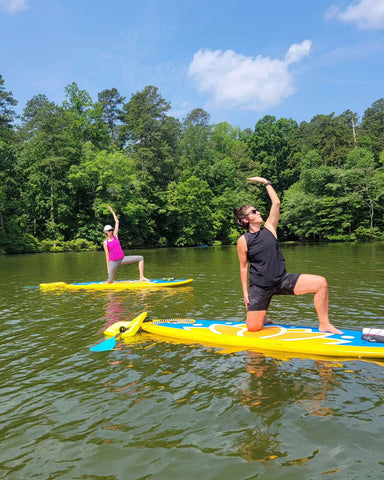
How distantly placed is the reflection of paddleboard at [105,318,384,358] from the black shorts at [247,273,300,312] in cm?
46

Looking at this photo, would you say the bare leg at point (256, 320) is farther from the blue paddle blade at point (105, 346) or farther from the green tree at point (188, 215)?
the green tree at point (188, 215)

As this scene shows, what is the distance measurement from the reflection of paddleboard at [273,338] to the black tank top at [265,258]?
0.82 metres

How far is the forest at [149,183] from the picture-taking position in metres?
42.5

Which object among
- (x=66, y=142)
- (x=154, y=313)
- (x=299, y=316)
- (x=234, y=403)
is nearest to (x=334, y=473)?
(x=234, y=403)

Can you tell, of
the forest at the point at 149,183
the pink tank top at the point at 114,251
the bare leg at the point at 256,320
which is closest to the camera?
the bare leg at the point at 256,320

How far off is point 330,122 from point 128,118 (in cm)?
3631

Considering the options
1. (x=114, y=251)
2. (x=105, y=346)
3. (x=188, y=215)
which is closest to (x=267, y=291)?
(x=105, y=346)

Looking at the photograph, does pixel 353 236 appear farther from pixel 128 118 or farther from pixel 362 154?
pixel 128 118

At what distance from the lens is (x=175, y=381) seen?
4.47m

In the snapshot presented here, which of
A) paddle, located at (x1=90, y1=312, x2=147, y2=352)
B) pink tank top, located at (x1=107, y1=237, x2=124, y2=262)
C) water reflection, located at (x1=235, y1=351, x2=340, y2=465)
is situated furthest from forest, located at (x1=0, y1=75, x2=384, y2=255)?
water reflection, located at (x1=235, y1=351, x2=340, y2=465)

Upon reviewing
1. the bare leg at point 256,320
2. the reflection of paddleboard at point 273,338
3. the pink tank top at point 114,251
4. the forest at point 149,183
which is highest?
the forest at point 149,183

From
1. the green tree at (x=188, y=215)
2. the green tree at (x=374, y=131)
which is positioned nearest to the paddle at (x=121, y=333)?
the green tree at (x=188, y=215)

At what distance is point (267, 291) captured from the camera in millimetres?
5473

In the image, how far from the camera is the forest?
139ft
